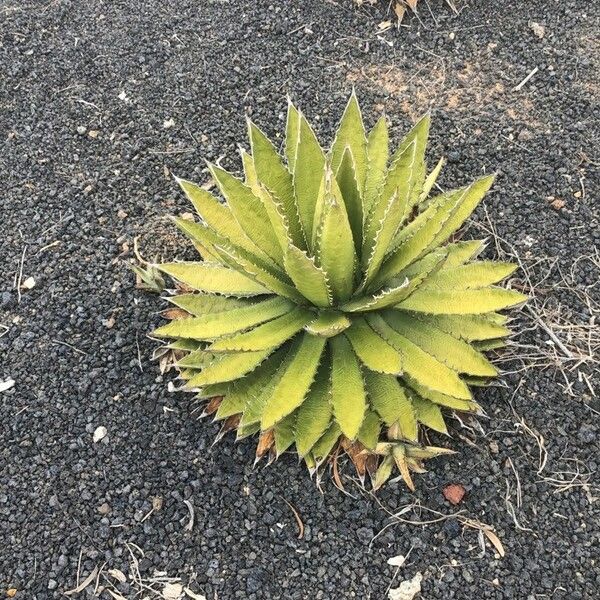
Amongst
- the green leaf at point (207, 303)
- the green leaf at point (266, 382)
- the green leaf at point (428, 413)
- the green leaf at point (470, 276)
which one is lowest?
the green leaf at point (428, 413)

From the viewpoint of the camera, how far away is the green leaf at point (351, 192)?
2.12m

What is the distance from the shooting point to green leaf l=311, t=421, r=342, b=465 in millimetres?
2232

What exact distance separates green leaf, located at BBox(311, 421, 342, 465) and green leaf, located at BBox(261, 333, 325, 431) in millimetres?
200

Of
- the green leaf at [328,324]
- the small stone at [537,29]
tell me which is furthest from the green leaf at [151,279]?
the small stone at [537,29]

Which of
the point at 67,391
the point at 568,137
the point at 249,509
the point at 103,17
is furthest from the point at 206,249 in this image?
the point at 103,17

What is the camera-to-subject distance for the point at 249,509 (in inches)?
90.4

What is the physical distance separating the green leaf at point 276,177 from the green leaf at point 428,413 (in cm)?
63

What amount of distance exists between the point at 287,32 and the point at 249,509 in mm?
2477

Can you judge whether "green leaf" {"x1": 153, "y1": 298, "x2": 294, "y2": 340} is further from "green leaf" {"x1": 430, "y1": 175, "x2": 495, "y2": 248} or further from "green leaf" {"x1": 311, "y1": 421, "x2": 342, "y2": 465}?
"green leaf" {"x1": 430, "y1": 175, "x2": 495, "y2": 248}

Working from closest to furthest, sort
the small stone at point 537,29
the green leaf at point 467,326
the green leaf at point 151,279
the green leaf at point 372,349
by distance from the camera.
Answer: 1. the green leaf at point 372,349
2. the green leaf at point 467,326
3. the green leaf at point 151,279
4. the small stone at point 537,29

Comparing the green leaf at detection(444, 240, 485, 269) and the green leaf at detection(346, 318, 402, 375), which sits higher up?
the green leaf at detection(346, 318, 402, 375)

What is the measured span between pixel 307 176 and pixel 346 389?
70cm

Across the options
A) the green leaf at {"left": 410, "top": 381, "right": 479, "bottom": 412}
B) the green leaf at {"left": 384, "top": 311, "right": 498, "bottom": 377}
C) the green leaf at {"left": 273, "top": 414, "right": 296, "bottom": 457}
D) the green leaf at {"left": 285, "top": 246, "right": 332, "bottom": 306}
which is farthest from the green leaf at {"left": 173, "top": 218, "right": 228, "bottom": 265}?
the green leaf at {"left": 410, "top": 381, "right": 479, "bottom": 412}

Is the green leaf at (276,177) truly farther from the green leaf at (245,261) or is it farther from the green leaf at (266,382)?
the green leaf at (266,382)
